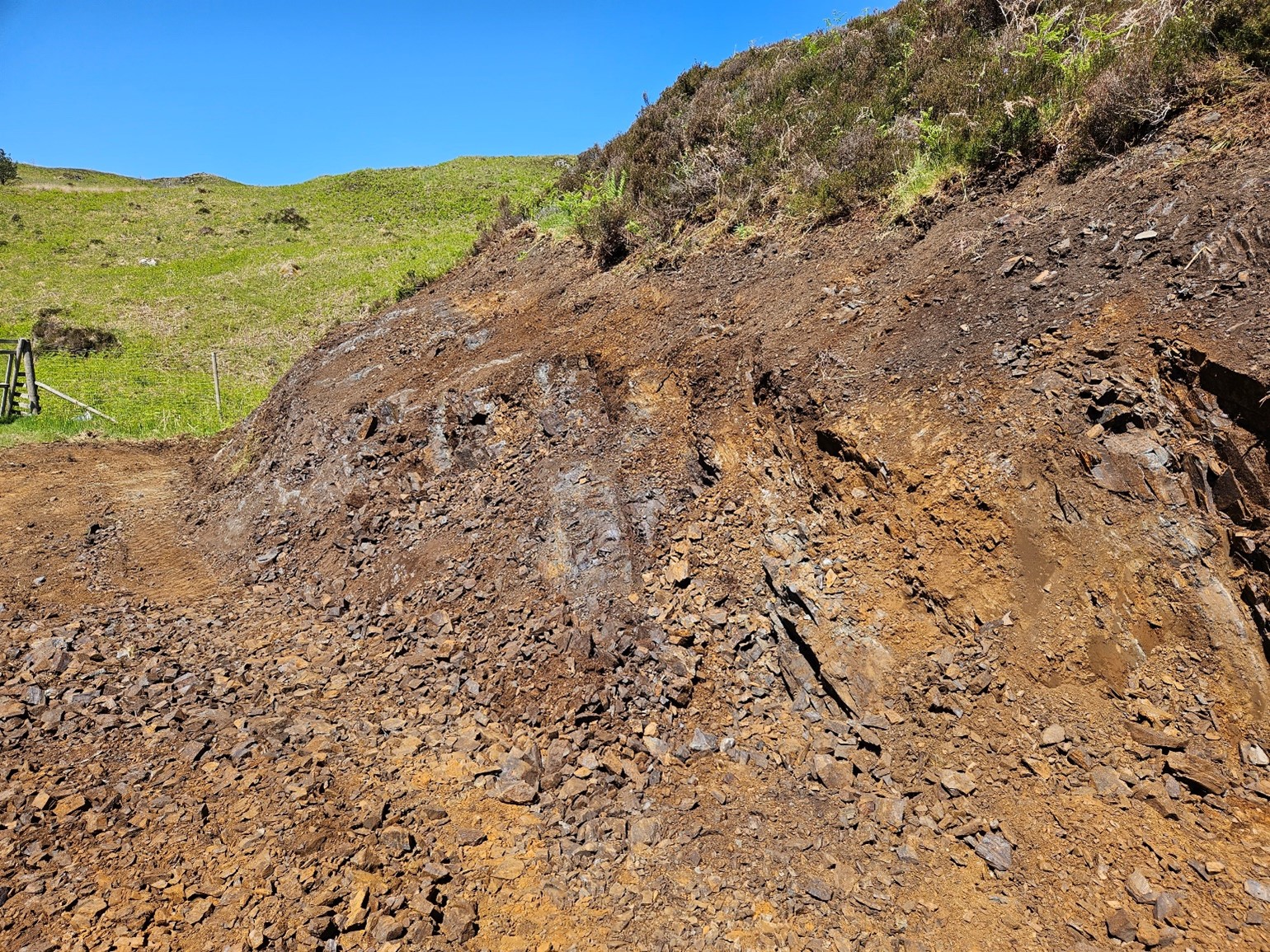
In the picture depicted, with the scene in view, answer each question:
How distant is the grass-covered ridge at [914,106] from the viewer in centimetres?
620

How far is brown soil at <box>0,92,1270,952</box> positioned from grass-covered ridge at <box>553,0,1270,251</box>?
1.89ft

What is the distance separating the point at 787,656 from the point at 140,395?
20944 millimetres

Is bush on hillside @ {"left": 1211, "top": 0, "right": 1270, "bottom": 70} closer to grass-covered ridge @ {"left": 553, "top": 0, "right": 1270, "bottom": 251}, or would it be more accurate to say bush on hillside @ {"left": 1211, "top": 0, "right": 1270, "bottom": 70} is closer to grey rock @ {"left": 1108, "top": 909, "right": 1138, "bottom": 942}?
grass-covered ridge @ {"left": 553, "top": 0, "right": 1270, "bottom": 251}

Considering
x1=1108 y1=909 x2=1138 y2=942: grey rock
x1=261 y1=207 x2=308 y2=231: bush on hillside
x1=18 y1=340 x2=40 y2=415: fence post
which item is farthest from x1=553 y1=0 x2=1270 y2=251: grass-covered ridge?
x1=261 y1=207 x2=308 y2=231: bush on hillside

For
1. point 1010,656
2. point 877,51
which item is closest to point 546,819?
point 1010,656

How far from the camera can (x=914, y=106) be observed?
8695mm

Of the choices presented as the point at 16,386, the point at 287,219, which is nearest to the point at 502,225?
the point at 16,386

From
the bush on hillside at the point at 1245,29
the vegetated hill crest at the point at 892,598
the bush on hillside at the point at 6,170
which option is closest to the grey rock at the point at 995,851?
the vegetated hill crest at the point at 892,598

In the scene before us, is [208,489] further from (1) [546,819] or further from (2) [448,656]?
(1) [546,819]

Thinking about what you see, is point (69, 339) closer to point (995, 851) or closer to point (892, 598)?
point (892, 598)

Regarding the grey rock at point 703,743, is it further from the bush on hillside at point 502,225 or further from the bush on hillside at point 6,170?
the bush on hillside at point 6,170

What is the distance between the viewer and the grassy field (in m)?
19.2

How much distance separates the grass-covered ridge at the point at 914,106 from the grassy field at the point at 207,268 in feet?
19.2

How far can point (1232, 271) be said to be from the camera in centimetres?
477
